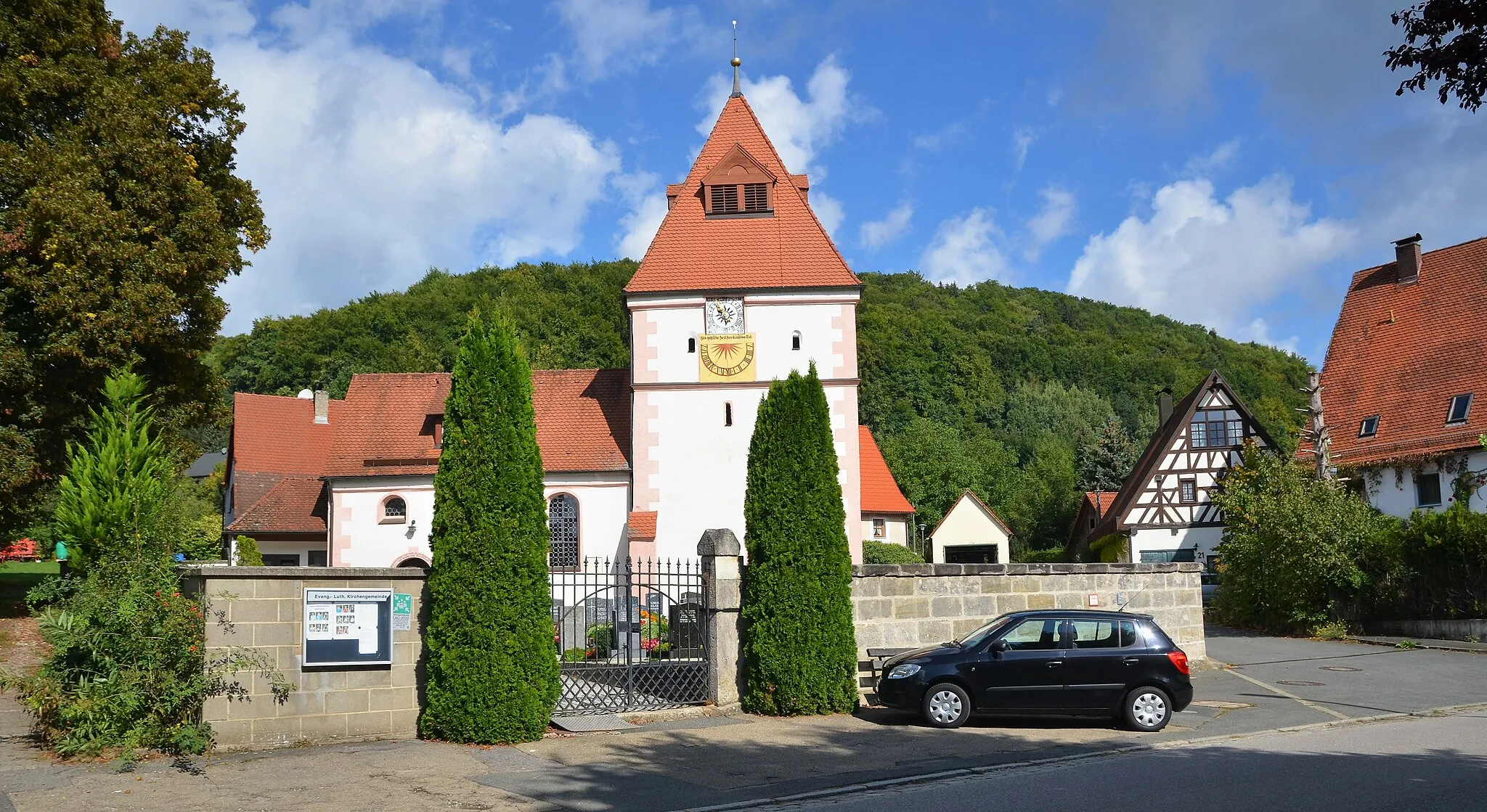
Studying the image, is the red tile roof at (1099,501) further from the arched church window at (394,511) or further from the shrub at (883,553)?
the arched church window at (394,511)

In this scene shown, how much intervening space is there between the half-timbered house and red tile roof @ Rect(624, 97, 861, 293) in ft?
59.8

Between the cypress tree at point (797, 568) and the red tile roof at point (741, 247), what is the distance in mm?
14329

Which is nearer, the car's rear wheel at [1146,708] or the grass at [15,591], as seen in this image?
the car's rear wheel at [1146,708]

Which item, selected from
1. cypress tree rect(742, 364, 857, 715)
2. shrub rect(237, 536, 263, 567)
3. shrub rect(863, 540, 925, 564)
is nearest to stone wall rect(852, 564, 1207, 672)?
cypress tree rect(742, 364, 857, 715)

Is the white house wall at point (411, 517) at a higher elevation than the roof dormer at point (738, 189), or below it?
below

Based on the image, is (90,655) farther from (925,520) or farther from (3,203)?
(925,520)

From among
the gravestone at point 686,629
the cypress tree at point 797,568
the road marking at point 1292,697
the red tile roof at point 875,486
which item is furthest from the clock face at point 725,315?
the road marking at point 1292,697

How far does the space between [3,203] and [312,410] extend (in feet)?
67.7

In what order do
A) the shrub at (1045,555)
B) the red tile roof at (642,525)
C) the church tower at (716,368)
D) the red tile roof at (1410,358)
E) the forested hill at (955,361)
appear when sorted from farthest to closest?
the forested hill at (955,361)
the shrub at (1045,555)
the red tile roof at (1410,358)
the church tower at (716,368)
the red tile roof at (642,525)

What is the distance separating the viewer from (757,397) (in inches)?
1153

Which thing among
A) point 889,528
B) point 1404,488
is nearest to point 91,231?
point 889,528

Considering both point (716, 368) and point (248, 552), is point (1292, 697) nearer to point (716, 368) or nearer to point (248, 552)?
point (716, 368)

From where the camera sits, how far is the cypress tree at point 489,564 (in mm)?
12531

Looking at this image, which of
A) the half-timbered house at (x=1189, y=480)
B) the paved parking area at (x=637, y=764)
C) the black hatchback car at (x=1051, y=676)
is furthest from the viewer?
the half-timbered house at (x=1189, y=480)
